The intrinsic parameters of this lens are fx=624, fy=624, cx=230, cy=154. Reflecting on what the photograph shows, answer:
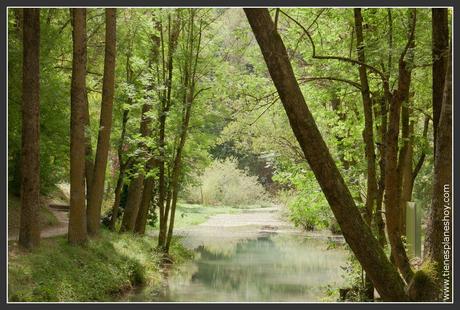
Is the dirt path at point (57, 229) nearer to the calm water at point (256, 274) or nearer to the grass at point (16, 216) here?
the grass at point (16, 216)

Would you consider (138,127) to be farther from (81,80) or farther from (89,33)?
(81,80)

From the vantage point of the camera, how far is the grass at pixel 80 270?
9.68 m

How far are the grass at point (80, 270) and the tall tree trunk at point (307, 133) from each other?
476 cm

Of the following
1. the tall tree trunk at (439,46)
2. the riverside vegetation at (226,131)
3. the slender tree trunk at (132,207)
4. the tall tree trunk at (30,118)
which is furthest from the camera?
the slender tree trunk at (132,207)

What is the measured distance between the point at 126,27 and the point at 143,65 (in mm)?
1155

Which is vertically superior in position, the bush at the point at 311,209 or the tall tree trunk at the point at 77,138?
the tall tree trunk at the point at 77,138

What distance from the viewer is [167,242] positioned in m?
17.8

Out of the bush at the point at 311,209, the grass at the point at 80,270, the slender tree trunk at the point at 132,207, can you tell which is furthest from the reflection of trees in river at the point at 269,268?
the slender tree trunk at the point at 132,207

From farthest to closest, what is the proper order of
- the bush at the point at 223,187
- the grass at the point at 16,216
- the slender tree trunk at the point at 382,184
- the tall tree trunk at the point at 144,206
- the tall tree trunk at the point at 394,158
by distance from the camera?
the bush at the point at 223,187
the tall tree trunk at the point at 144,206
the grass at the point at 16,216
the slender tree trunk at the point at 382,184
the tall tree trunk at the point at 394,158

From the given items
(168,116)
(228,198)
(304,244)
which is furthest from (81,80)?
(228,198)

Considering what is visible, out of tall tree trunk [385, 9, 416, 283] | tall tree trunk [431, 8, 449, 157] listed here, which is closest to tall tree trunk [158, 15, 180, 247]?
tall tree trunk [385, 9, 416, 283]

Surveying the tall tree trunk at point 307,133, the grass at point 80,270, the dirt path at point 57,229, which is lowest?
the grass at point 80,270

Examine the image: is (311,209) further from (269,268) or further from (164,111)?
(164,111)

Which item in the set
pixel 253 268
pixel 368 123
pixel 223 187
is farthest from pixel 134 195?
pixel 223 187
